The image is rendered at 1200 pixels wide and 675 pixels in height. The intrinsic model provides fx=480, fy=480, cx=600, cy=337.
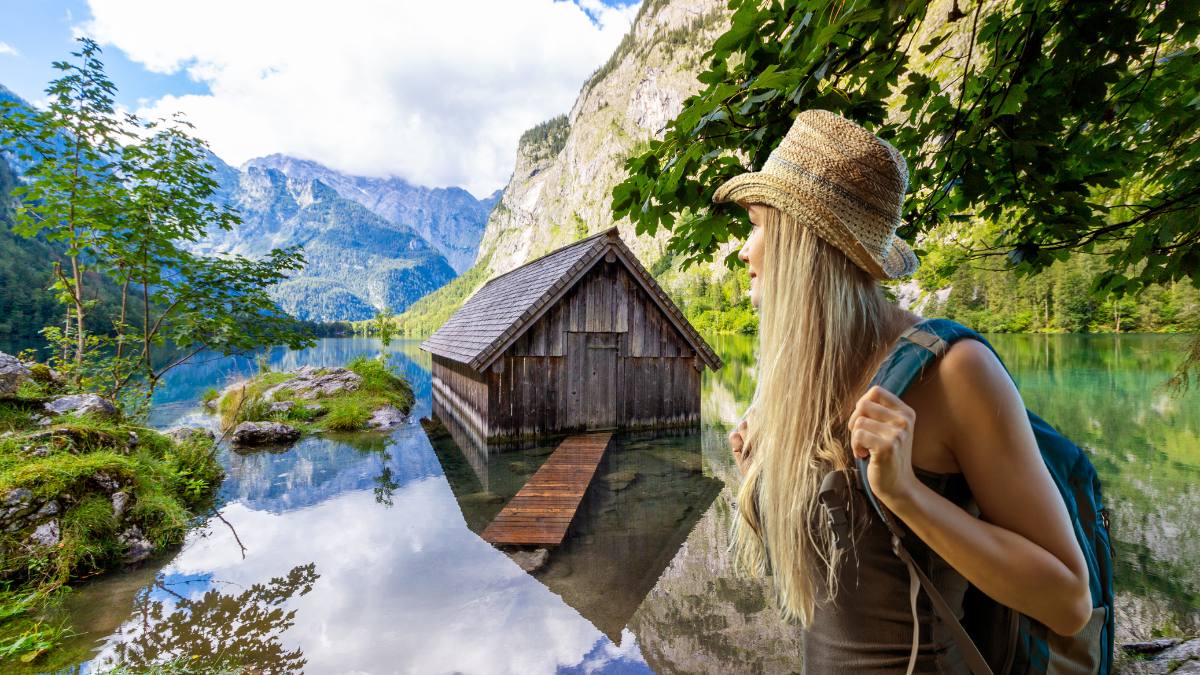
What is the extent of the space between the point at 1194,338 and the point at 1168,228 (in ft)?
10.0

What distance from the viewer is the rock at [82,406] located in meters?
6.83

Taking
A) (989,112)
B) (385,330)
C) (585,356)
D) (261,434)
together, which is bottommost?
(261,434)

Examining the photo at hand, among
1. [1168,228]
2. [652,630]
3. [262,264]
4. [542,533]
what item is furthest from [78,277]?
[1168,228]

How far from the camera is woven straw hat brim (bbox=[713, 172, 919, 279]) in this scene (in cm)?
117

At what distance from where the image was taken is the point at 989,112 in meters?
2.83

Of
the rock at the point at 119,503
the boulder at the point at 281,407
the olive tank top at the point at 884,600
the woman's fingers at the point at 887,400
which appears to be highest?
the woman's fingers at the point at 887,400

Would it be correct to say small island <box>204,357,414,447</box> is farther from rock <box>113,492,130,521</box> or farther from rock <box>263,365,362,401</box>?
rock <box>113,492,130,521</box>

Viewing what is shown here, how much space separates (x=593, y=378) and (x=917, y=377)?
37.5ft

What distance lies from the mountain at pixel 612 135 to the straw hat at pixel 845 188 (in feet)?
328

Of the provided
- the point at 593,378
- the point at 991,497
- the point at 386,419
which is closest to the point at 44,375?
the point at 386,419

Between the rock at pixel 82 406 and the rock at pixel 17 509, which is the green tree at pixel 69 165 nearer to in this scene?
the rock at pixel 82 406

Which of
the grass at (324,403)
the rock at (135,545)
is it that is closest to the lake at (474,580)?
the rock at (135,545)

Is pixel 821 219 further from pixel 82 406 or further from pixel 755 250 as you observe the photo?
pixel 82 406

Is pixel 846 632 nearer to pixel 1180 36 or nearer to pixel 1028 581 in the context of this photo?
pixel 1028 581
